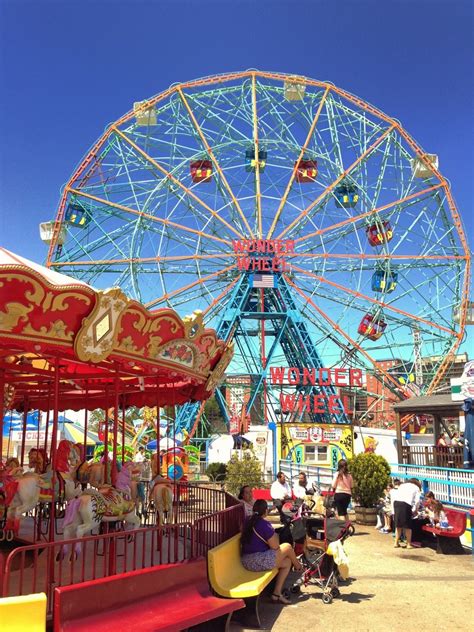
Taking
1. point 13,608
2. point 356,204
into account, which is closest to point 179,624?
point 13,608

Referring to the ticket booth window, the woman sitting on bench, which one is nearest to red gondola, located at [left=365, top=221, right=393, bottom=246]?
the ticket booth window

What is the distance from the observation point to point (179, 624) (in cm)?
513

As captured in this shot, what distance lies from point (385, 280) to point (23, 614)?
23317 mm

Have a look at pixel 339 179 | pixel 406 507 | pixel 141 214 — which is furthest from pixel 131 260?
pixel 406 507

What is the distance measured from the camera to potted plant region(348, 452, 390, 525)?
40.0ft

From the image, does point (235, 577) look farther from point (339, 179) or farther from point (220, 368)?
point (339, 179)

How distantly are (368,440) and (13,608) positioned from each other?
19.4 metres

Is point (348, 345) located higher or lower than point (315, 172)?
lower

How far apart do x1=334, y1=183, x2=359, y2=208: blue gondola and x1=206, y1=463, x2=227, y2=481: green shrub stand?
510 inches

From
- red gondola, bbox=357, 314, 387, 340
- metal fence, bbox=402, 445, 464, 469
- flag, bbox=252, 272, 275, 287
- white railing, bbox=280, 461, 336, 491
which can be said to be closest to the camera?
metal fence, bbox=402, 445, 464, 469

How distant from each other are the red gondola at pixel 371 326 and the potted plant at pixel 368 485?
45.6 feet

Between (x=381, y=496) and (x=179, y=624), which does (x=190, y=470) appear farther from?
(x=179, y=624)

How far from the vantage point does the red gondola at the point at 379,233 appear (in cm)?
2602

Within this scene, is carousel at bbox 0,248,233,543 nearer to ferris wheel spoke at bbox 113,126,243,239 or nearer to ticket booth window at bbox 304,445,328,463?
ticket booth window at bbox 304,445,328,463
